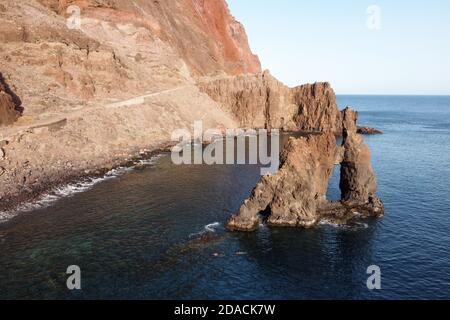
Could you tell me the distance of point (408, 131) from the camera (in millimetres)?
146250

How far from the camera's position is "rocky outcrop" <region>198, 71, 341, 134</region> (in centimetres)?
13662

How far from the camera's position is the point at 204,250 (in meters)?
42.1

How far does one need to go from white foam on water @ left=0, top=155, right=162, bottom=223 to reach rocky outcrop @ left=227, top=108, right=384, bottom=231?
90.1 feet

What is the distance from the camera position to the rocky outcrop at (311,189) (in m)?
48.7
